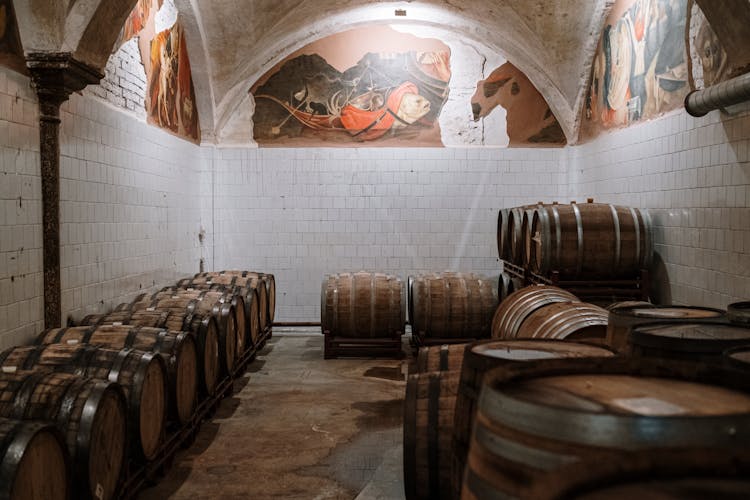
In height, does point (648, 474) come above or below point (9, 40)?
below

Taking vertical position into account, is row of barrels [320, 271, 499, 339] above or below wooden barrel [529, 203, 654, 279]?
below

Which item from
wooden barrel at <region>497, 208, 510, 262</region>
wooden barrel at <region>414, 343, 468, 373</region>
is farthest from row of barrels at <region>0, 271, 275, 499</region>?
wooden barrel at <region>497, 208, 510, 262</region>

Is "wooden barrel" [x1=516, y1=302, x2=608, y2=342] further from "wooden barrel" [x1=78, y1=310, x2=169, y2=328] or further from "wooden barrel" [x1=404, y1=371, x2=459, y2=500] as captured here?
"wooden barrel" [x1=78, y1=310, x2=169, y2=328]

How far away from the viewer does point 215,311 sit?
6316 millimetres

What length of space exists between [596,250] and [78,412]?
16.0 feet

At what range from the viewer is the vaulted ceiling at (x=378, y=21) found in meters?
8.96

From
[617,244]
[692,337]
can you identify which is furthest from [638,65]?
[692,337]

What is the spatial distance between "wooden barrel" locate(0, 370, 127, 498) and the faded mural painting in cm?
469

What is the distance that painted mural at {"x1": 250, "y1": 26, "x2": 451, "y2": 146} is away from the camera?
10352 millimetres

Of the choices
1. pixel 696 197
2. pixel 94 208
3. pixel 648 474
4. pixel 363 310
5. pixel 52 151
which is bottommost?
pixel 363 310

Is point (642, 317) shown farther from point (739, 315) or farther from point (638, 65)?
point (638, 65)

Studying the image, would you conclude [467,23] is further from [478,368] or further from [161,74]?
[478,368]

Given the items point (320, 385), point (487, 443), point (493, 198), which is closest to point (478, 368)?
point (487, 443)

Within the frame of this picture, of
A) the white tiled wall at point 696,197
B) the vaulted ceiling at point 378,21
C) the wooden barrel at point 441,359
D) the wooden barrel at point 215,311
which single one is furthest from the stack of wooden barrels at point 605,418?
the vaulted ceiling at point 378,21
